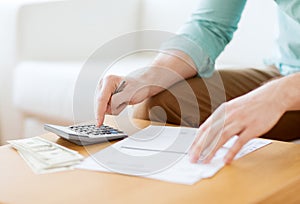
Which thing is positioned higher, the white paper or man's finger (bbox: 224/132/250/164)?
man's finger (bbox: 224/132/250/164)

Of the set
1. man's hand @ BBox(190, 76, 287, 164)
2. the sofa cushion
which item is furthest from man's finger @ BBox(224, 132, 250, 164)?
the sofa cushion

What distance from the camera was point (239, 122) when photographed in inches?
33.4

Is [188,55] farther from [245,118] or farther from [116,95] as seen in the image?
[245,118]

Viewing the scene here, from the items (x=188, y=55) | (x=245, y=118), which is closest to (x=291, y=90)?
(x=245, y=118)

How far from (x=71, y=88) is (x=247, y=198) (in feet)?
3.88

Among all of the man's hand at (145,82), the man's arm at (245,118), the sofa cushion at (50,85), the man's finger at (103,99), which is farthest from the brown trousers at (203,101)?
the sofa cushion at (50,85)

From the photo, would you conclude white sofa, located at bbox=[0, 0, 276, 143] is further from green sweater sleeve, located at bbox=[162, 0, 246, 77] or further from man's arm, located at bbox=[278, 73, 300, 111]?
man's arm, located at bbox=[278, 73, 300, 111]

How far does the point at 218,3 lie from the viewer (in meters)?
1.28

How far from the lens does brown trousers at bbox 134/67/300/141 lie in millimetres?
1158

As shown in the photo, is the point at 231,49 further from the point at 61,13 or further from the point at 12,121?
the point at 12,121

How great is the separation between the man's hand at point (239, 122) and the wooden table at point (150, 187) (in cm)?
4

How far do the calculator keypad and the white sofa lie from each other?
74 centimetres

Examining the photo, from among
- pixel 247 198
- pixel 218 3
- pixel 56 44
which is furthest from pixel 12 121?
pixel 247 198

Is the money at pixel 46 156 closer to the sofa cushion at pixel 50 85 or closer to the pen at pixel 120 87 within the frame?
the pen at pixel 120 87
